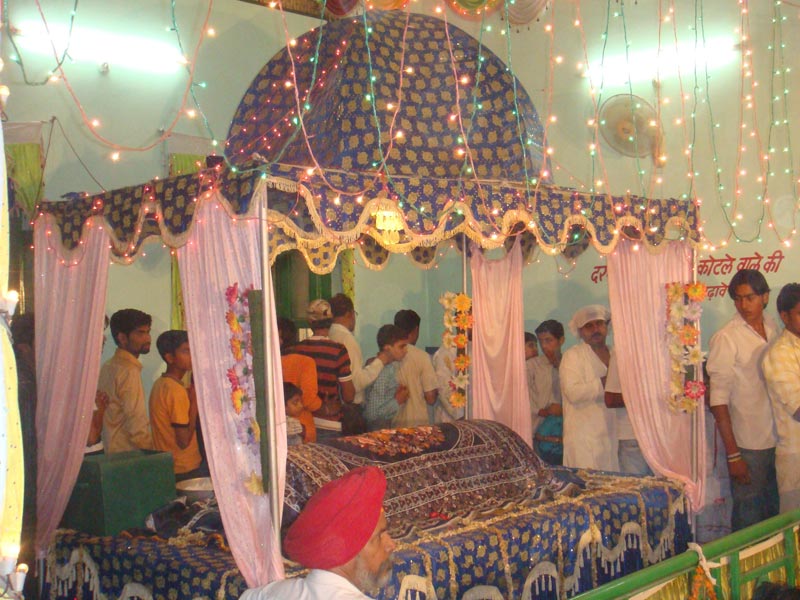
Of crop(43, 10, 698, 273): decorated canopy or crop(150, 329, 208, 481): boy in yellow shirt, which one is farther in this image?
crop(150, 329, 208, 481): boy in yellow shirt

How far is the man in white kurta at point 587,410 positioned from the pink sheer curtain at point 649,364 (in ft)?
1.27

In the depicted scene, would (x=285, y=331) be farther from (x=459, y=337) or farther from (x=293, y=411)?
(x=459, y=337)

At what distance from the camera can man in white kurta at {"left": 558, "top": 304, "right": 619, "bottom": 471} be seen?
19.5ft

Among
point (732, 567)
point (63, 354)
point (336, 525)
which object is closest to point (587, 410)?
point (732, 567)

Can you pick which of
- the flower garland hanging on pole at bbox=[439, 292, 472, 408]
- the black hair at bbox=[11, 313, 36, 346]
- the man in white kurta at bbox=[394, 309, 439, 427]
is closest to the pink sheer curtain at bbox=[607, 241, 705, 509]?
the flower garland hanging on pole at bbox=[439, 292, 472, 408]

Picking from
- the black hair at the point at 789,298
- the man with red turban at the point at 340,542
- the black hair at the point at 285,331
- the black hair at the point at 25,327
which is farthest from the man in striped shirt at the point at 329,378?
the man with red turban at the point at 340,542

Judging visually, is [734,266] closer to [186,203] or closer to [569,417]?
[569,417]

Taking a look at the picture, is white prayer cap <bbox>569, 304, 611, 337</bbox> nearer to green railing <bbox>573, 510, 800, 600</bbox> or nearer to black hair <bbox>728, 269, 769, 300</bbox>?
black hair <bbox>728, 269, 769, 300</bbox>

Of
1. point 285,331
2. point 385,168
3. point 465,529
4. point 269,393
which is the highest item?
point 385,168

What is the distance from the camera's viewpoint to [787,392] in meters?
5.09

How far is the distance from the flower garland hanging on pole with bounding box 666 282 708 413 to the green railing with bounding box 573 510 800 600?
216cm

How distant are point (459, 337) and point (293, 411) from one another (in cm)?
170

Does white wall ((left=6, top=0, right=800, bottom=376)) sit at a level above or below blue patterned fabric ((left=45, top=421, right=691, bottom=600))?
above

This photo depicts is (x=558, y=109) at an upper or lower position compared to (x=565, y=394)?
upper
